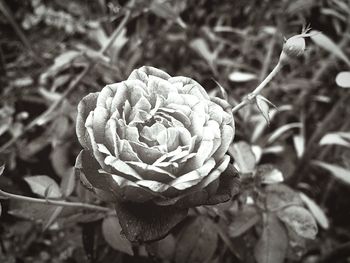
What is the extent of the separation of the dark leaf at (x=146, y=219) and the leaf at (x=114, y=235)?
0.22 metres

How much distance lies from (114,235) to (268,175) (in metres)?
0.32

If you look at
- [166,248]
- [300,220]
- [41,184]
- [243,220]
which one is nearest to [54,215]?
[41,184]

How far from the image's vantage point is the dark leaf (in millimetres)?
469

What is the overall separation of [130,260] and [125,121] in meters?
0.41

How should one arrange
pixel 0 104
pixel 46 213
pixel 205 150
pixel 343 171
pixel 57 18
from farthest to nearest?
pixel 57 18
pixel 0 104
pixel 343 171
pixel 46 213
pixel 205 150

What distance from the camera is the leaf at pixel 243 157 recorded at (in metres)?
0.77

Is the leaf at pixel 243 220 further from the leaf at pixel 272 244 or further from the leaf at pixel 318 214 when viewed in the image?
the leaf at pixel 318 214

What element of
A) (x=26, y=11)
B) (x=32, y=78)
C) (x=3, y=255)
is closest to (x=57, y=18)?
(x=26, y=11)

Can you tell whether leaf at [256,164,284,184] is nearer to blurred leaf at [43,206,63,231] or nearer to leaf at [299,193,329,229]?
leaf at [299,193,329,229]

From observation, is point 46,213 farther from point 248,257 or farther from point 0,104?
point 0,104

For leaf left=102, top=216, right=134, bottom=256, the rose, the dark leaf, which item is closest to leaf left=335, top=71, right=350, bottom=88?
the rose

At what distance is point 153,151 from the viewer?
0.47 m

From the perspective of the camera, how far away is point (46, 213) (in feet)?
2.30

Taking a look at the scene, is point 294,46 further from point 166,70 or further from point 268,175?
point 166,70
